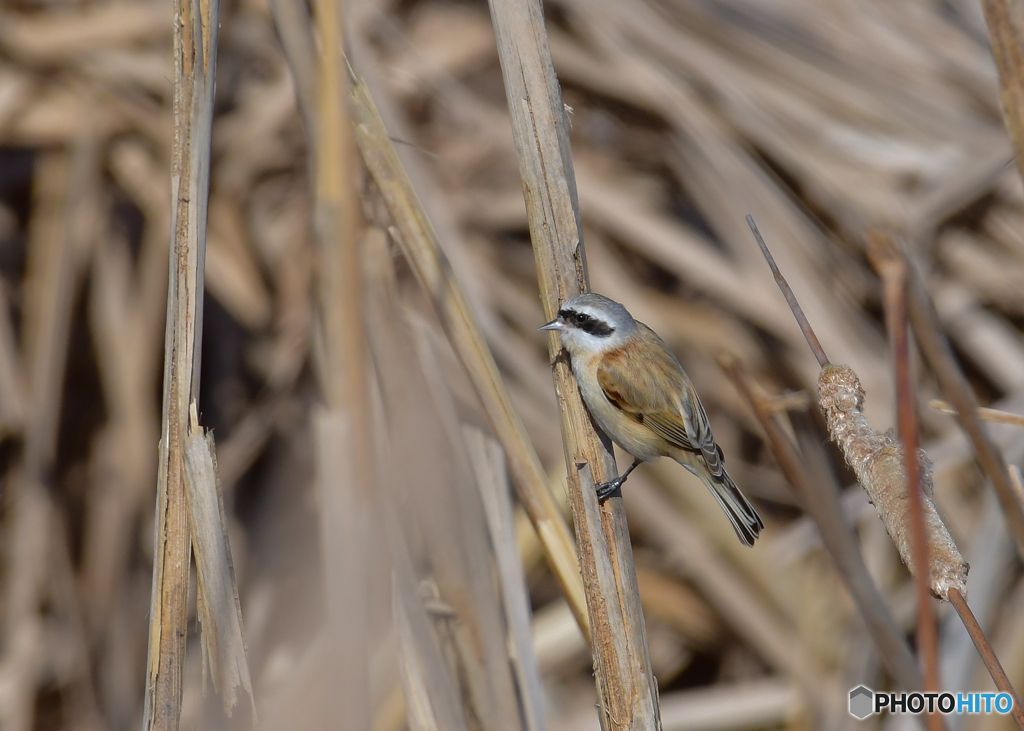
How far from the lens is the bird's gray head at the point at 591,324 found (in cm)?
199

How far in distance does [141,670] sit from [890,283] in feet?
13.9

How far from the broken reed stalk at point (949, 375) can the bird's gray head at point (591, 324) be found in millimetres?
1043

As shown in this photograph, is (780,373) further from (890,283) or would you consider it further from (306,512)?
(890,283)

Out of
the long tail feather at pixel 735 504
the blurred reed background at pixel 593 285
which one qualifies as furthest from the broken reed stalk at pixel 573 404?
the blurred reed background at pixel 593 285

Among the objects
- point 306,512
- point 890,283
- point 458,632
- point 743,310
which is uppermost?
point 743,310

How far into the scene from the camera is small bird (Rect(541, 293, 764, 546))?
8.41ft

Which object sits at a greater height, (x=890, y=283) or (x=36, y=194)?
(x=36, y=194)

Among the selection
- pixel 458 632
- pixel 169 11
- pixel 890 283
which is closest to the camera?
pixel 890 283

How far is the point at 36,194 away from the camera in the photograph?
13.0 feet

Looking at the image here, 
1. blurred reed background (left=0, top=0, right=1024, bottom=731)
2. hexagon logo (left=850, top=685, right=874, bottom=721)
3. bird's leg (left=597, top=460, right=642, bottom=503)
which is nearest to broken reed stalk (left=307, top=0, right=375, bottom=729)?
bird's leg (left=597, top=460, right=642, bottom=503)

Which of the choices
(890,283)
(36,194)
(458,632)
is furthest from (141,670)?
(890,283)

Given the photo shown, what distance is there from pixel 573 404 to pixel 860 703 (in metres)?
2.31

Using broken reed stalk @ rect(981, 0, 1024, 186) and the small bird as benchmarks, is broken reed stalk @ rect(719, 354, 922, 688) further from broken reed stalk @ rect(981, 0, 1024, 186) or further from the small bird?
the small bird

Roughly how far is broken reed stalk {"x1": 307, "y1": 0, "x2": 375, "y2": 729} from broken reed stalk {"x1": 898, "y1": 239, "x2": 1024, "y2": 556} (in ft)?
3.55
